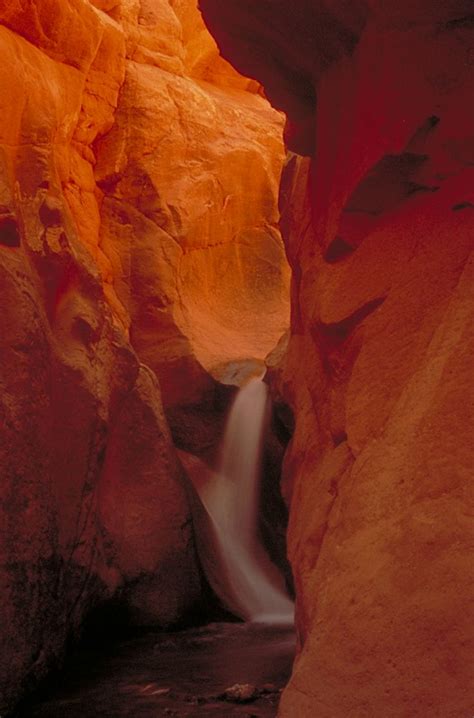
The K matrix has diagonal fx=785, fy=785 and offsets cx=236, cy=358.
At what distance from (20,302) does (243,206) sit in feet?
34.3

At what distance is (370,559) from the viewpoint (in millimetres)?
3062

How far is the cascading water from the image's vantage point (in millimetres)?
9578

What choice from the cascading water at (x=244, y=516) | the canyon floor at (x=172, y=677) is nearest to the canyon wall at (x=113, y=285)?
the canyon floor at (x=172, y=677)

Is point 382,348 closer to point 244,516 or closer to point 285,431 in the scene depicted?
point 285,431

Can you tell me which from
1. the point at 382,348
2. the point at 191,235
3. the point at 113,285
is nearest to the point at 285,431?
the point at 113,285

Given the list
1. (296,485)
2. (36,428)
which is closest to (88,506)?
(36,428)

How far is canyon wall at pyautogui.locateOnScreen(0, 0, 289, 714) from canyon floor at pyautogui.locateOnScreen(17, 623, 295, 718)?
10.9 inches

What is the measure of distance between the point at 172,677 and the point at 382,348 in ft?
10.4

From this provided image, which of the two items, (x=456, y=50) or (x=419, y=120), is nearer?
(x=456, y=50)

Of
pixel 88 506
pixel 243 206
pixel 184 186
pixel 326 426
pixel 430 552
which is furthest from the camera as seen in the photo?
pixel 243 206

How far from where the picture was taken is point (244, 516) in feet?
38.1

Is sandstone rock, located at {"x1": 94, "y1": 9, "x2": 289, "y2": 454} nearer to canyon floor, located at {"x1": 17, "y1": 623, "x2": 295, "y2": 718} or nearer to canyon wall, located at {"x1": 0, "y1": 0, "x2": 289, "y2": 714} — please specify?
canyon wall, located at {"x1": 0, "y1": 0, "x2": 289, "y2": 714}

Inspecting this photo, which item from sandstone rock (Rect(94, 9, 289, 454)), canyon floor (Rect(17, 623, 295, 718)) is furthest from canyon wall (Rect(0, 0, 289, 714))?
canyon floor (Rect(17, 623, 295, 718))

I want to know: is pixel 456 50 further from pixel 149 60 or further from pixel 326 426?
pixel 149 60
